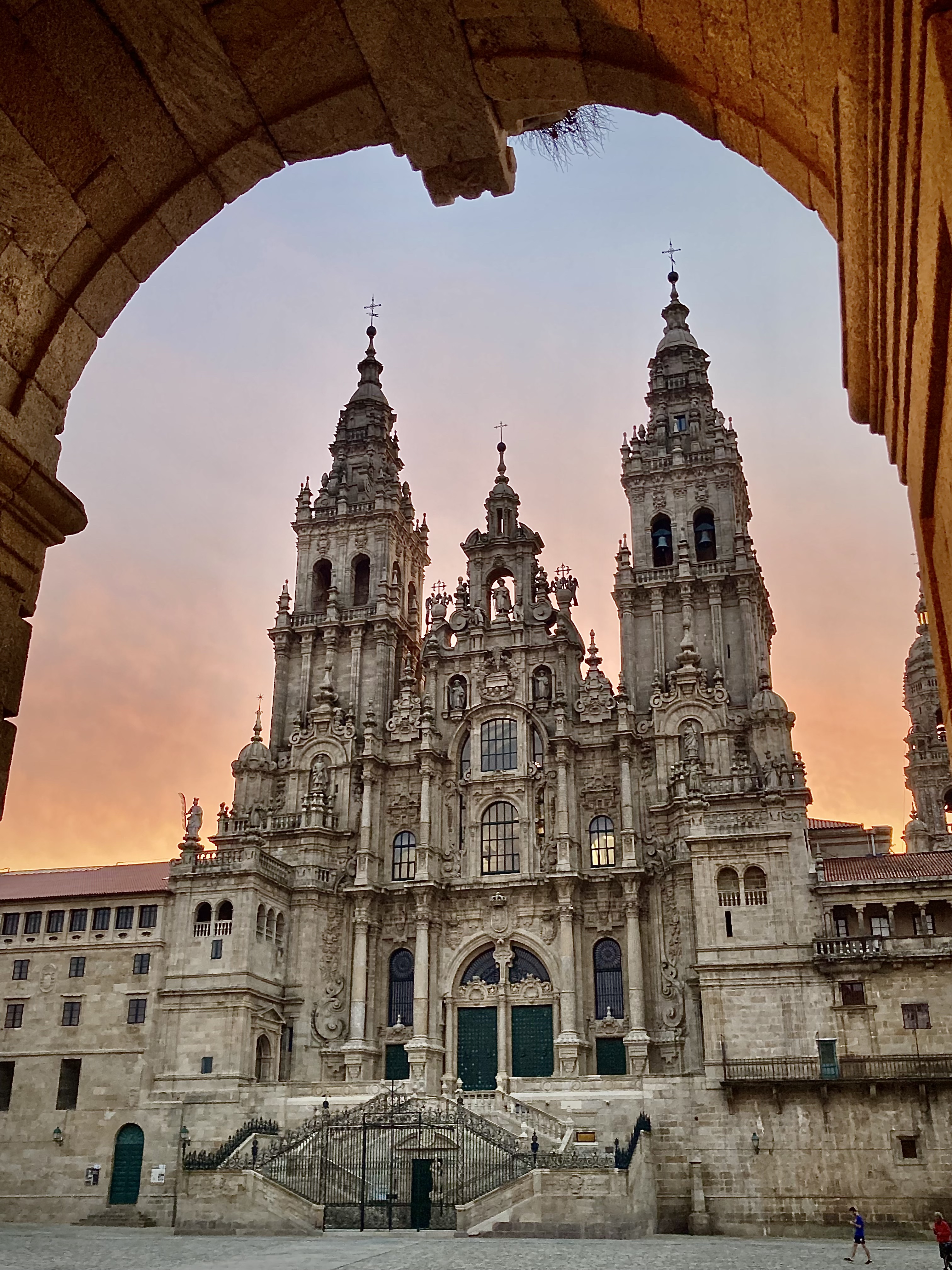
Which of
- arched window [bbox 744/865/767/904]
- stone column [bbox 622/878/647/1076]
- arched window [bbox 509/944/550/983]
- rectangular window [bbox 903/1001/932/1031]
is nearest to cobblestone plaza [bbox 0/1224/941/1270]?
rectangular window [bbox 903/1001/932/1031]

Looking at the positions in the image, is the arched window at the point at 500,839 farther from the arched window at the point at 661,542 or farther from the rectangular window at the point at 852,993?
the rectangular window at the point at 852,993

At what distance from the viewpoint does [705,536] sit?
169ft

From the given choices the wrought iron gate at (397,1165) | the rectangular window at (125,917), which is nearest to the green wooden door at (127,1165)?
the rectangular window at (125,917)

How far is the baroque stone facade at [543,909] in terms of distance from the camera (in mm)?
36156

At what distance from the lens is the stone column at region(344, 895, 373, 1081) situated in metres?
43.9

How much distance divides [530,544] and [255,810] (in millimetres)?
17727

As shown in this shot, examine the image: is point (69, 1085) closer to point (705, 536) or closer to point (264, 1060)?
point (264, 1060)

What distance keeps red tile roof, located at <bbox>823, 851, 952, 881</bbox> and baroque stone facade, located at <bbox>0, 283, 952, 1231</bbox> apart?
193 millimetres

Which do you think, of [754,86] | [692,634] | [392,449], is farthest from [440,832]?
[754,86]

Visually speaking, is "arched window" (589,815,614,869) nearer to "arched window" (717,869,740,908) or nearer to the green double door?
the green double door

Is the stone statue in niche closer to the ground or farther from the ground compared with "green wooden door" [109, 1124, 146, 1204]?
farther from the ground

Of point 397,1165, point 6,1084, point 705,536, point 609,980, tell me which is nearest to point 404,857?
point 609,980

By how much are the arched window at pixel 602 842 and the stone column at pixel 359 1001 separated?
9554 mm

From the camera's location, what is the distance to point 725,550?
50.0 meters
